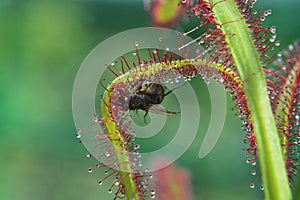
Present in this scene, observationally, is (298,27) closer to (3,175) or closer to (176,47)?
(3,175)

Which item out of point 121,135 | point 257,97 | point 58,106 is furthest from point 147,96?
point 58,106

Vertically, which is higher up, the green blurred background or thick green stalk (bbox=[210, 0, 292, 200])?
the green blurred background

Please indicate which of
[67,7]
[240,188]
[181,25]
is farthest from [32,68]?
[181,25]

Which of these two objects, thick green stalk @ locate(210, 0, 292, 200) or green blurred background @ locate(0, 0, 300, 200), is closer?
thick green stalk @ locate(210, 0, 292, 200)

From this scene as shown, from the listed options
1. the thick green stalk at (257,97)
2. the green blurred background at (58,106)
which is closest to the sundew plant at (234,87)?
the thick green stalk at (257,97)

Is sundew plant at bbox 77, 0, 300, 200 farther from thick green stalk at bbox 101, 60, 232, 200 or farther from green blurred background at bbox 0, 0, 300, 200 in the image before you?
green blurred background at bbox 0, 0, 300, 200

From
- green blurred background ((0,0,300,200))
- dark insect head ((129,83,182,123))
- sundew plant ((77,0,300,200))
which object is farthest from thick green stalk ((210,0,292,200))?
green blurred background ((0,0,300,200))
